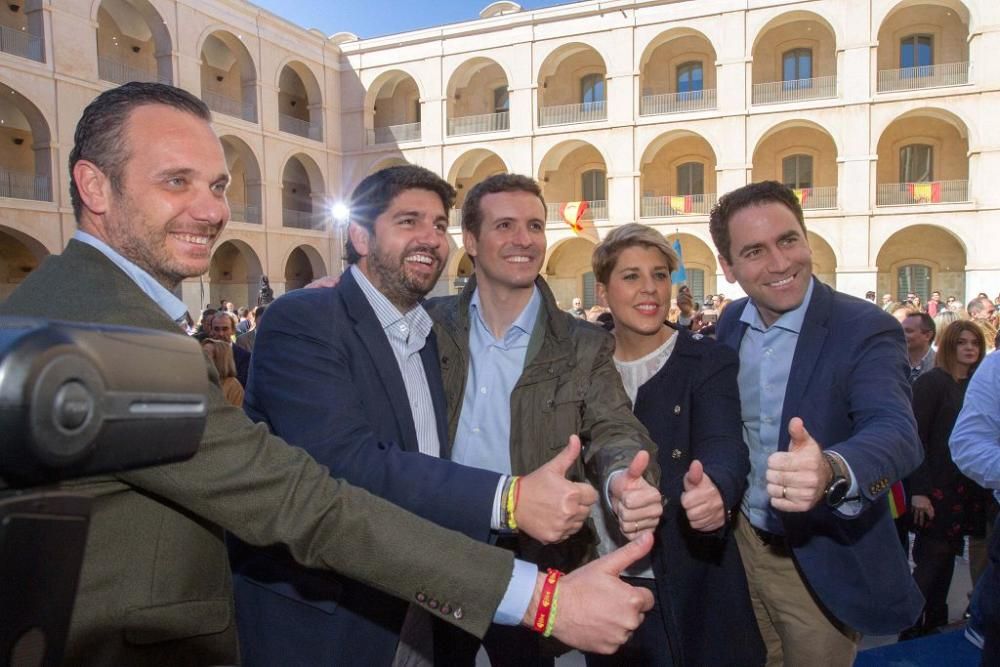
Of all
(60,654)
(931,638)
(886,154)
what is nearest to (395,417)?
(60,654)

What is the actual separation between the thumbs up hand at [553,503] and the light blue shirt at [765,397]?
1.12m

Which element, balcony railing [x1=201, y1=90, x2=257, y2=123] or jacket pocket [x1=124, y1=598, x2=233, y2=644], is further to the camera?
balcony railing [x1=201, y1=90, x2=257, y2=123]

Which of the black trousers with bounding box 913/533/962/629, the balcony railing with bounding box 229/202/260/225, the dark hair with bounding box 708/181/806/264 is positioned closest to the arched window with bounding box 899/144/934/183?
the balcony railing with bounding box 229/202/260/225

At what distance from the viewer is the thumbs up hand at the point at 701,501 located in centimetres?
204

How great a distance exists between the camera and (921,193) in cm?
2145

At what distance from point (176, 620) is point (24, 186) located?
75.3ft

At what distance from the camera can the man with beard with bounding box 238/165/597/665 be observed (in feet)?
5.66

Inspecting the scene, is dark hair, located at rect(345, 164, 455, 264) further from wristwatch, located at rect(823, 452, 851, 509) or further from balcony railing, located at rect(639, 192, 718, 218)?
balcony railing, located at rect(639, 192, 718, 218)

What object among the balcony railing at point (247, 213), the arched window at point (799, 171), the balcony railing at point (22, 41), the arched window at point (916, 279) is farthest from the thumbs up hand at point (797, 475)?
the arched window at point (916, 279)

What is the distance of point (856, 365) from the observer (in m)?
2.29

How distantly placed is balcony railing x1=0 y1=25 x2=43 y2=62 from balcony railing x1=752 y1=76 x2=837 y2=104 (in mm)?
21162

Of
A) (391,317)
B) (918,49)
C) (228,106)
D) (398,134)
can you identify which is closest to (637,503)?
(391,317)

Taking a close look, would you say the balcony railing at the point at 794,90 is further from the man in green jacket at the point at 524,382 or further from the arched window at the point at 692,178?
the man in green jacket at the point at 524,382

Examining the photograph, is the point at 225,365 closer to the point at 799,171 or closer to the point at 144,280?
the point at 144,280
